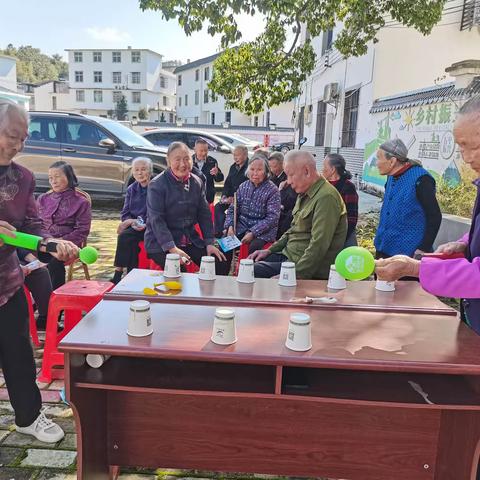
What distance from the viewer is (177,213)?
13.5 feet

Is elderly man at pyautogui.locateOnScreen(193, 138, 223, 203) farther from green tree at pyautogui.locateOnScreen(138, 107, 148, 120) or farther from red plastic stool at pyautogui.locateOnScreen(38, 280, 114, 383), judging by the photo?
green tree at pyautogui.locateOnScreen(138, 107, 148, 120)

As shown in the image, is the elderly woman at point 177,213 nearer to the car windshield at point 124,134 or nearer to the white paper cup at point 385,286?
the white paper cup at point 385,286

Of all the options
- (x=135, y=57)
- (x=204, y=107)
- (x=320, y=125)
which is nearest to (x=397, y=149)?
(x=320, y=125)

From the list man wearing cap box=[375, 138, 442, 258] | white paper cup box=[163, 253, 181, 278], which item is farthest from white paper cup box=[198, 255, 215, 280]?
man wearing cap box=[375, 138, 442, 258]

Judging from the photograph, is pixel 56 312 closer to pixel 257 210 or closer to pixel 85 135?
pixel 257 210

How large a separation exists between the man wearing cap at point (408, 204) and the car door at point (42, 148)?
7052 mm

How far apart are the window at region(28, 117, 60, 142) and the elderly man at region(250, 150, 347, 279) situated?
6.81 metres

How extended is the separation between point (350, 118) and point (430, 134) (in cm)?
601

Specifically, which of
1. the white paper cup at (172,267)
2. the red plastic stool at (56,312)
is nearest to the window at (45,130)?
the red plastic stool at (56,312)

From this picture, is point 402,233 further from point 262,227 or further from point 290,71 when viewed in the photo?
point 290,71

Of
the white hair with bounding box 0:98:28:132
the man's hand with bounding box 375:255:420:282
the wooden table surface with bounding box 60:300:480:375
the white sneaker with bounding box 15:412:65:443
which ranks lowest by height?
the white sneaker with bounding box 15:412:65:443

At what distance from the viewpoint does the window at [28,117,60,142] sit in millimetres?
8867

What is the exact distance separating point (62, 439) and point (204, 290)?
3.63 ft

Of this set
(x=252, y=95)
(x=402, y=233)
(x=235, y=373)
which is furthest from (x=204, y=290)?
(x=252, y=95)
